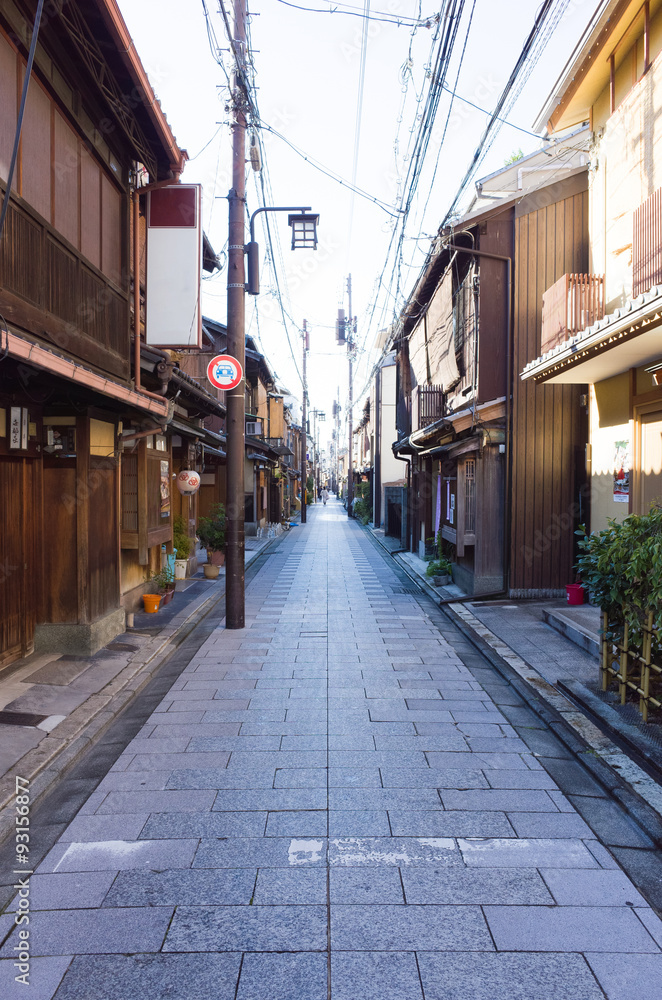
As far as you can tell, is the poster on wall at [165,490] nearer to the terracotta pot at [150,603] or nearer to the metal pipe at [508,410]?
the terracotta pot at [150,603]

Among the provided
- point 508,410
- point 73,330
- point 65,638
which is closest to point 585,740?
point 65,638


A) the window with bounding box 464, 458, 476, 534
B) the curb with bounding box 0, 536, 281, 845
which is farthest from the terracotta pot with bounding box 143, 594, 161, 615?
the window with bounding box 464, 458, 476, 534

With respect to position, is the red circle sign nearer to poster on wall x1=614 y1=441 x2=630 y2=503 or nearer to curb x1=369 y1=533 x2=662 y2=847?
curb x1=369 y1=533 x2=662 y2=847

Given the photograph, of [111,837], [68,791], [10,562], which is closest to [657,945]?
[111,837]

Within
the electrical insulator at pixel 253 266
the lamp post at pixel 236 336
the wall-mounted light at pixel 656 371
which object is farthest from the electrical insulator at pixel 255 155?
the wall-mounted light at pixel 656 371

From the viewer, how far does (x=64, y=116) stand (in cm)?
763

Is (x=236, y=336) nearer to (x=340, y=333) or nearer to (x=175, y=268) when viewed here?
(x=175, y=268)

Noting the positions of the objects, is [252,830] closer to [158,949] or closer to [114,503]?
[158,949]

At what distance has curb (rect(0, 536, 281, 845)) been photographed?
4.78m

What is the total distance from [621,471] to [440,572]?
601cm

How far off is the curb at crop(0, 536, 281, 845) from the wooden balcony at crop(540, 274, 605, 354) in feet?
27.0

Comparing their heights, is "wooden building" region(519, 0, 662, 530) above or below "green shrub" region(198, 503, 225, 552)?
above

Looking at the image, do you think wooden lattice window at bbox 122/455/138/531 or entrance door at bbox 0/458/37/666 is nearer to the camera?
entrance door at bbox 0/458/37/666

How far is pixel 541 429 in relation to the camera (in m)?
12.8
